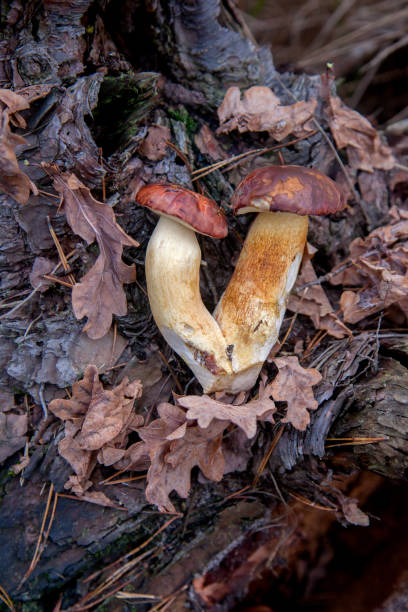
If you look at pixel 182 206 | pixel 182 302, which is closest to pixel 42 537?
pixel 182 302

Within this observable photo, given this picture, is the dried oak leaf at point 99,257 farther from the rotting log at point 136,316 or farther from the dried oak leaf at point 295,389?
the dried oak leaf at point 295,389

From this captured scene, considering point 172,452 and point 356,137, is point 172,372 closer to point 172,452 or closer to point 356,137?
point 172,452

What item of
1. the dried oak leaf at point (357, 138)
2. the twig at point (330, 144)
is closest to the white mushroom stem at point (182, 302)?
the twig at point (330, 144)

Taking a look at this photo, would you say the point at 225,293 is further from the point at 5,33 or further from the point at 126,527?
the point at 5,33

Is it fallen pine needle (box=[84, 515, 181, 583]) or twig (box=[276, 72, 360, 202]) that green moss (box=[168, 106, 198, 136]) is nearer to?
twig (box=[276, 72, 360, 202])

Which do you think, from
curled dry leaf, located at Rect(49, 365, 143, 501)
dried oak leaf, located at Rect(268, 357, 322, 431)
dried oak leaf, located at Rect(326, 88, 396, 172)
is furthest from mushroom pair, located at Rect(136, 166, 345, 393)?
dried oak leaf, located at Rect(326, 88, 396, 172)

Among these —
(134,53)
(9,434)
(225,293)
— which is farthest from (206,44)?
(9,434)
